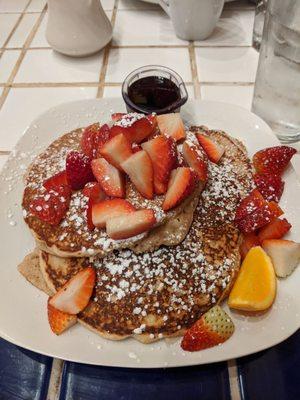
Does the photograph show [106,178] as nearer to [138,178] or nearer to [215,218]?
[138,178]

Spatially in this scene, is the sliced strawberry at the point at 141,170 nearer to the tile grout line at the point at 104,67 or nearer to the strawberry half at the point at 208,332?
the strawberry half at the point at 208,332

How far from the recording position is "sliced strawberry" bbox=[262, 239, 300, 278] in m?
1.03

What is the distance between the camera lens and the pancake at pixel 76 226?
1012 mm

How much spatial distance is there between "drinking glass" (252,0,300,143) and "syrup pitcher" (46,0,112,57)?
31.3 inches

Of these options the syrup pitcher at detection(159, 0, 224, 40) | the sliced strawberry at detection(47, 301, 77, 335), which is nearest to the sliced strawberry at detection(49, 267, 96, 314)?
the sliced strawberry at detection(47, 301, 77, 335)

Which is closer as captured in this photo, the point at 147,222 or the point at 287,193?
the point at 147,222

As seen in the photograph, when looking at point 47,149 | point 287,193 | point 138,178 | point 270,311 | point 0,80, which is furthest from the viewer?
point 0,80

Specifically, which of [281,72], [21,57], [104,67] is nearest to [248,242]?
[281,72]

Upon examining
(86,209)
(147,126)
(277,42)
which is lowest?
(86,209)

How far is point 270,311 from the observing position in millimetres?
969

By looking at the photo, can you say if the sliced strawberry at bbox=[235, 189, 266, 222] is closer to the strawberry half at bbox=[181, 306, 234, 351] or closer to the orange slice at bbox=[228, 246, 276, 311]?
the orange slice at bbox=[228, 246, 276, 311]

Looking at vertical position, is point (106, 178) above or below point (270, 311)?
above

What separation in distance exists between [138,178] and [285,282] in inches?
19.2

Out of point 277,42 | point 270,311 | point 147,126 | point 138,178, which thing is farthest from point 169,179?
point 277,42
